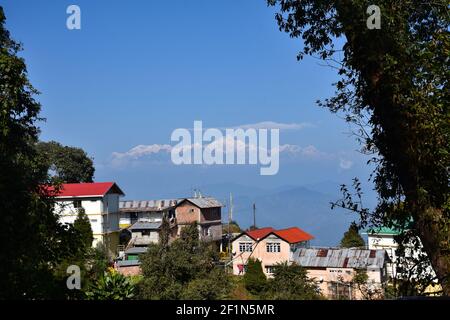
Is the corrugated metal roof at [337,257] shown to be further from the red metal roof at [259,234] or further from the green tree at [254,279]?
the green tree at [254,279]

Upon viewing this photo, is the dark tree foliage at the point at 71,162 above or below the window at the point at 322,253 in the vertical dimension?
above

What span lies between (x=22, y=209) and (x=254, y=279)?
17.5 meters

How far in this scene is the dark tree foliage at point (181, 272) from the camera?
17.7 m

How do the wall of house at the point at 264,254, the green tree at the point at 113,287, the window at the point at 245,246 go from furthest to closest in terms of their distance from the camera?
1. the window at the point at 245,246
2. the wall of house at the point at 264,254
3. the green tree at the point at 113,287

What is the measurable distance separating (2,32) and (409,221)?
7.30 meters

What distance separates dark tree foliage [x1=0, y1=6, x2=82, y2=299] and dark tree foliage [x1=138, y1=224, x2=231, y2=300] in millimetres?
9329

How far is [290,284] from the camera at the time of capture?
23.3 m

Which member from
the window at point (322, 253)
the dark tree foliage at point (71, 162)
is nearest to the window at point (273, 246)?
the window at point (322, 253)

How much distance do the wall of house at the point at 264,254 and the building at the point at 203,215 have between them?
237 inches

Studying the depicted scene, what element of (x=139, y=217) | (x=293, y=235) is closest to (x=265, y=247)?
(x=293, y=235)

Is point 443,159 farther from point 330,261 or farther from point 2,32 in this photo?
point 330,261

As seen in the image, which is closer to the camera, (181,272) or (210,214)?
(181,272)

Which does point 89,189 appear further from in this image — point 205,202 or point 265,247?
point 265,247
